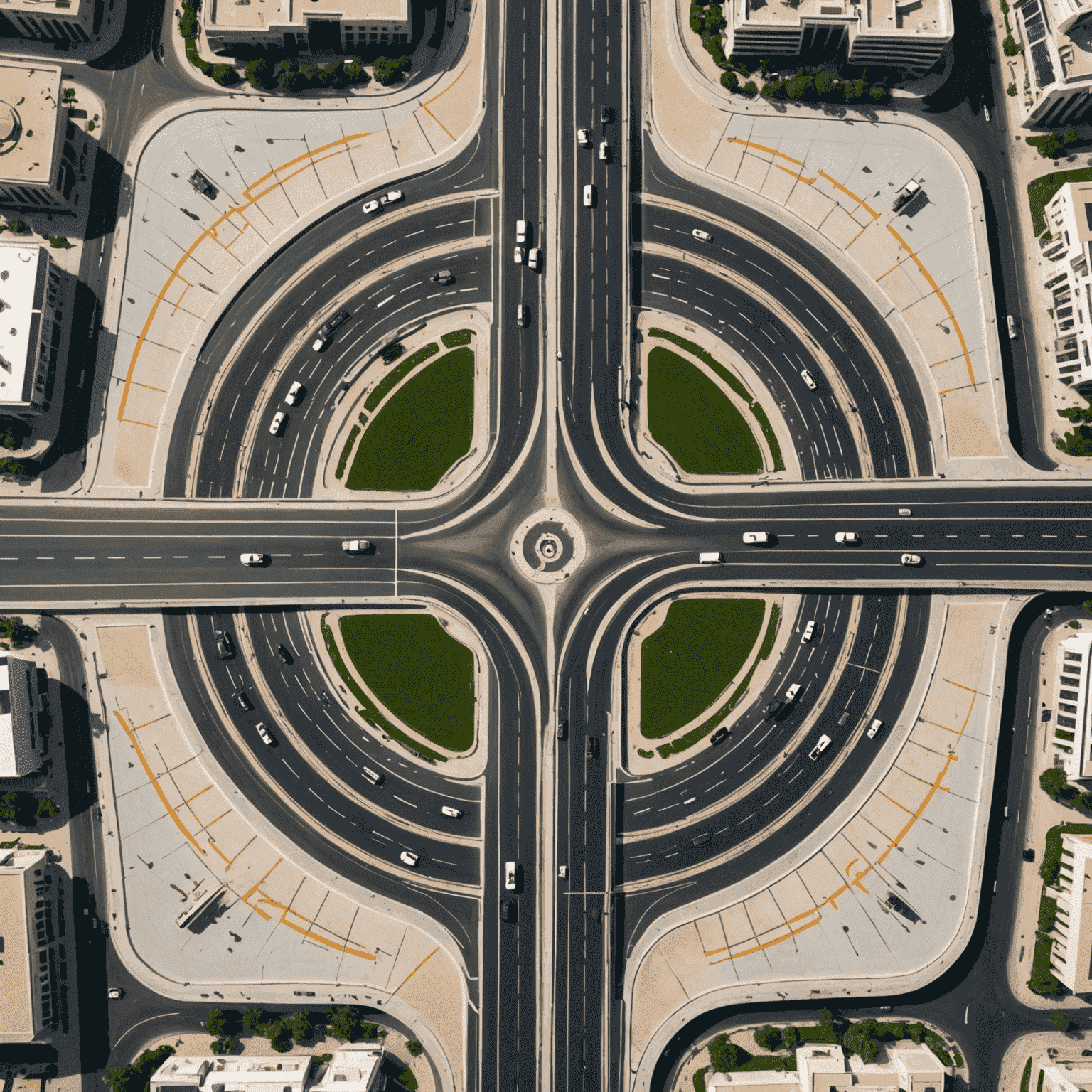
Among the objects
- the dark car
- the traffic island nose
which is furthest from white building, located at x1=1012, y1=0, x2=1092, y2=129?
the dark car

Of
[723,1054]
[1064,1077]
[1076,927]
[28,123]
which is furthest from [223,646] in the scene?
[1064,1077]

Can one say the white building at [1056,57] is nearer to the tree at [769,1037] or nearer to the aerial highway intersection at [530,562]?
the aerial highway intersection at [530,562]

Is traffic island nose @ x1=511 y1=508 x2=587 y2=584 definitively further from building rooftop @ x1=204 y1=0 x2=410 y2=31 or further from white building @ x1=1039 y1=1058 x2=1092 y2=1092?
white building @ x1=1039 y1=1058 x2=1092 y2=1092

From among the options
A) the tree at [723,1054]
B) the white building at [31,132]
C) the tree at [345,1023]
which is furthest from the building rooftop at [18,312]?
the tree at [723,1054]

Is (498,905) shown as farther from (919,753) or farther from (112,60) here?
(112,60)

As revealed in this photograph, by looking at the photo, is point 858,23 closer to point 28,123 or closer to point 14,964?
point 28,123

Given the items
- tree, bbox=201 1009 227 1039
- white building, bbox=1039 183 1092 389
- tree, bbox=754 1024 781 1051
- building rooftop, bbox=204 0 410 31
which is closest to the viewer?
tree, bbox=201 1009 227 1039

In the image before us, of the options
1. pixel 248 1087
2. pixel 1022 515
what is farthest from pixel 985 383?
pixel 248 1087
